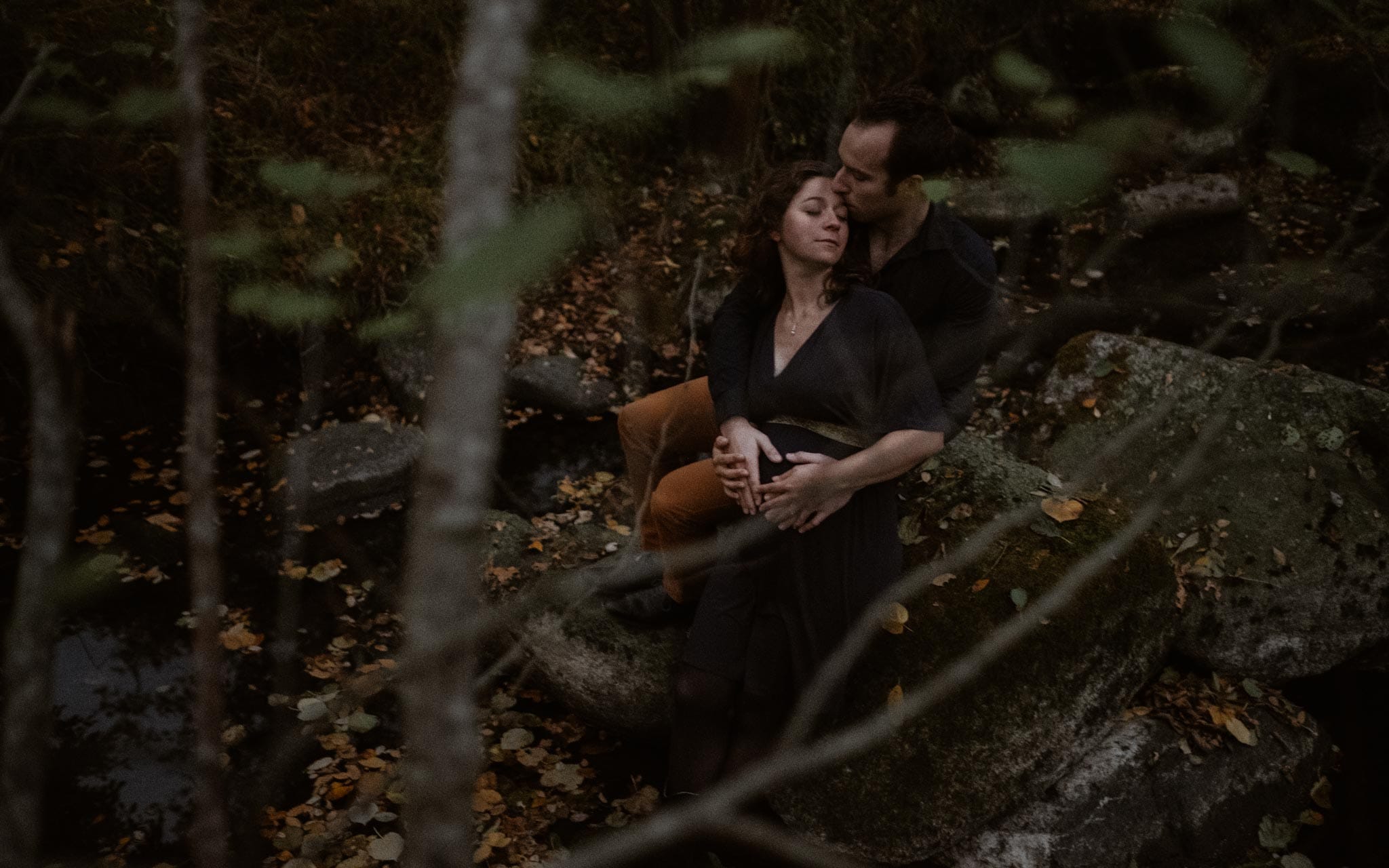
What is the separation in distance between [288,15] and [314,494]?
4272 millimetres

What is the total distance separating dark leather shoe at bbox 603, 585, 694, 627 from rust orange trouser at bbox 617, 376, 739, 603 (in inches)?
2.6

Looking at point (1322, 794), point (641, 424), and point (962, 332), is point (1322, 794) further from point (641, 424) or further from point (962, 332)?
point (641, 424)

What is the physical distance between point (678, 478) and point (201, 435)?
2548 millimetres

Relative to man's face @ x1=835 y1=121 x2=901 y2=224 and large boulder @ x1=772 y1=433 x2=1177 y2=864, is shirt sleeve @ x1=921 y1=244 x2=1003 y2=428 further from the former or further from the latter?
large boulder @ x1=772 y1=433 x2=1177 y2=864

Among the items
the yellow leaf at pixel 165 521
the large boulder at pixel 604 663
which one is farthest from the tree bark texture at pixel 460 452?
the yellow leaf at pixel 165 521

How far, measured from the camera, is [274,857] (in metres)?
3.38

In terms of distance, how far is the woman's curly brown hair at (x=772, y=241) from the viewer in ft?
10.6

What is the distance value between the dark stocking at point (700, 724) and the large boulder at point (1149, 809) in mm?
1032

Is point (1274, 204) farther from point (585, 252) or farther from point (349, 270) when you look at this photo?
point (349, 270)

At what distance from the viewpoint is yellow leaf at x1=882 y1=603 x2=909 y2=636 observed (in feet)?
11.3

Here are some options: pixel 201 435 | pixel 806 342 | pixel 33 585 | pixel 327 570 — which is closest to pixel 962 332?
pixel 806 342

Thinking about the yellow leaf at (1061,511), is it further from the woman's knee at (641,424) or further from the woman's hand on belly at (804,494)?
the woman's knee at (641,424)

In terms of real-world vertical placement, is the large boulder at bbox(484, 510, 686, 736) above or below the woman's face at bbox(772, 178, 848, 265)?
below

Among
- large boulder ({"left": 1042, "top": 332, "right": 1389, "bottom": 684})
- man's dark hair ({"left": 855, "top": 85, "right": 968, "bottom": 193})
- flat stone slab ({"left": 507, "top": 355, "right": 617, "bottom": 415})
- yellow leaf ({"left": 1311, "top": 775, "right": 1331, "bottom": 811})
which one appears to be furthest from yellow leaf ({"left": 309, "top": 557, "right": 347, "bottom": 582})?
yellow leaf ({"left": 1311, "top": 775, "right": 1331, "bottom": 811})
